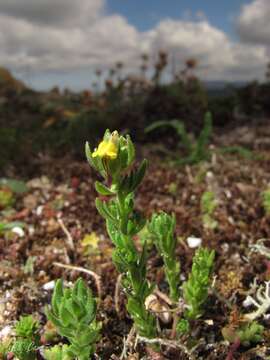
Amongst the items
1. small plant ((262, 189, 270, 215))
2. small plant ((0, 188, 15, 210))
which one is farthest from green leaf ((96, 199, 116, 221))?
small plant ((0, 188, 15, 210))

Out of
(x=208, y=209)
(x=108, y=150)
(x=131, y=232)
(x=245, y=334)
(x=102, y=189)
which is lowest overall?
(x=245, y=334)

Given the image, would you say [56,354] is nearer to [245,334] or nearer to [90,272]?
[90,272]

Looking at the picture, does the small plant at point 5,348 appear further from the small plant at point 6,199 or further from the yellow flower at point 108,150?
the small plant at point 6,199

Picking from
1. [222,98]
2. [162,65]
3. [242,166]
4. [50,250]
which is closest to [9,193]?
[50,250]

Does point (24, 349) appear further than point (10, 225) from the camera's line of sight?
Result: No

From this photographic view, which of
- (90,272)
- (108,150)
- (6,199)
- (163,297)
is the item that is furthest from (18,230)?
(108,150)

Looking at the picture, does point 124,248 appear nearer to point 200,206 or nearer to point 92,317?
point 92,317

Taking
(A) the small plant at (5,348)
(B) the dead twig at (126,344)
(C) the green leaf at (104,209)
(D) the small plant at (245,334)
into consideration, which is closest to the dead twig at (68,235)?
(A) the small plant at (5,348)
